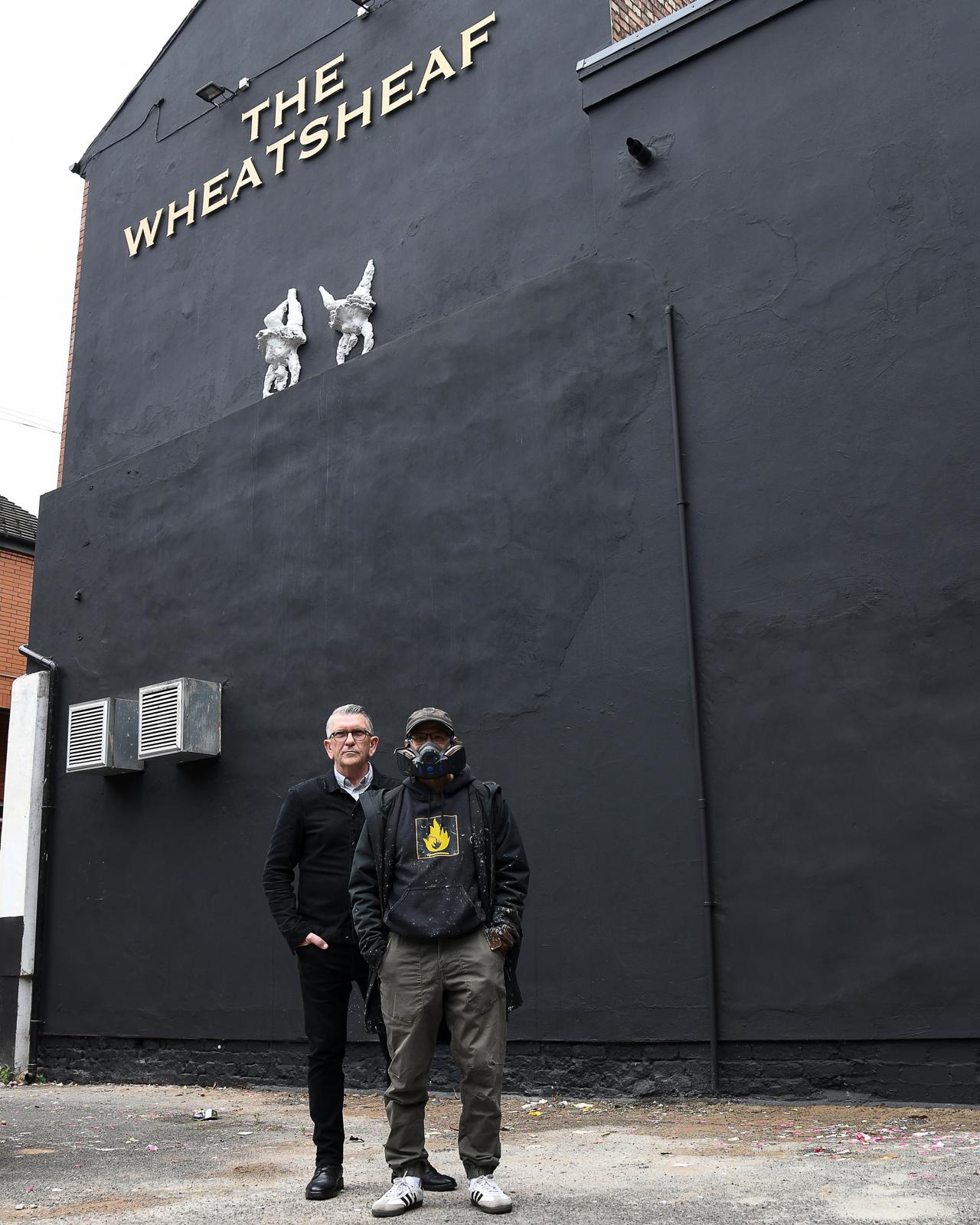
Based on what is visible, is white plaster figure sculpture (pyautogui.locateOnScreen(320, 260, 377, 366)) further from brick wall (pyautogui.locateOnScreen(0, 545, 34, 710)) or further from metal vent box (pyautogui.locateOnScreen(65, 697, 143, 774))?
brick wall (pyautogui.locateOnScreen(0, 545, 34, 710))

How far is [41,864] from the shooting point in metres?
10.9

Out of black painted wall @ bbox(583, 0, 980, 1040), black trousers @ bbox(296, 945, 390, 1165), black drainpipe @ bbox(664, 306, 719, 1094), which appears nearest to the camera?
black trousers @ bbox(296, 945, 390, 1165)

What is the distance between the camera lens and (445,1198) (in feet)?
14.6

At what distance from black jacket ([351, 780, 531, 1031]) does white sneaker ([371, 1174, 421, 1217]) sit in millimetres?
559

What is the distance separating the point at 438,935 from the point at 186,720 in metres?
5.82

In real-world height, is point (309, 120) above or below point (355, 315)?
above

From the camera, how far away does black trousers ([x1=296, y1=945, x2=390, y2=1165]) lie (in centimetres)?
462

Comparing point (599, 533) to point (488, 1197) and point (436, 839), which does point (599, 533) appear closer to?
point (436, 839)

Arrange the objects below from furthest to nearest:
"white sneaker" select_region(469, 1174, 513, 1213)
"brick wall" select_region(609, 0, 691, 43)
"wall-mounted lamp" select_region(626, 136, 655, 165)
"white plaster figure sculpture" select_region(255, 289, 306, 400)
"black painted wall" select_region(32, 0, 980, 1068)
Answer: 1. "white plaster figure sculpture" select_region(255, 289, 306, 400)
2. "brick wall" select_region(609, 0, 691, 43)
3. "wall-mounted lamp" select_region(626, 136, 655, 165)
4. "black painted wall" select_region(32, 0, 980, 1068)
5. "white sneaker" select_region(469, 1174, 513, 1213)

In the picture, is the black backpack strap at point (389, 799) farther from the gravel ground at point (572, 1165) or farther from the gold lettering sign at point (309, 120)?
the gold lettering sign at point (309, 120)

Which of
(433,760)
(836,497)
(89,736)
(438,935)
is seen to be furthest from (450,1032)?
(89,736)

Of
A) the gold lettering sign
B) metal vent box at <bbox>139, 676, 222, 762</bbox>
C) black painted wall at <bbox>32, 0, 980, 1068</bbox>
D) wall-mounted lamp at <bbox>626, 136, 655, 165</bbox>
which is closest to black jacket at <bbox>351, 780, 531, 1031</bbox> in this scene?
black painted wall at <bbox>32, 0, 980, 1068</bbox>

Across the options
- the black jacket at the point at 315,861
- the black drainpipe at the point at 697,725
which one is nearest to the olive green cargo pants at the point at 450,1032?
the black jacket at the point at 315,861

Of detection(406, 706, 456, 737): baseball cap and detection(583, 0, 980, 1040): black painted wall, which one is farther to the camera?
detection(583, 0, 980, 1040): black painted wall
